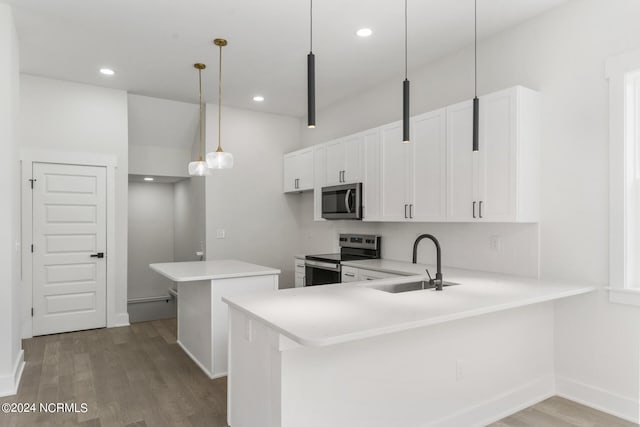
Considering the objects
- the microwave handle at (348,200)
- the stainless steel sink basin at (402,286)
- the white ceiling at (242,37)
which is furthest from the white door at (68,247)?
the stainless steel sink basin at (402,286)

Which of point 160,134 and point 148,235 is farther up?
point 160,134

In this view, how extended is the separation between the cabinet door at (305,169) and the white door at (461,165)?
7.59 feet

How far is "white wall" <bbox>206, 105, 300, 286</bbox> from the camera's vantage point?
543 centimetres

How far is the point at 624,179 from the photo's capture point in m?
2.56

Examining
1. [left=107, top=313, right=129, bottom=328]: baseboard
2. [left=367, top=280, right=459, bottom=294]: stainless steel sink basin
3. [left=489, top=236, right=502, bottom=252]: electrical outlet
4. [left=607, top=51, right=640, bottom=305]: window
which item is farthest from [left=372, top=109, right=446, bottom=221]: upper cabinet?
[left=107, top=313, right=129, bottom=328]: baseboard

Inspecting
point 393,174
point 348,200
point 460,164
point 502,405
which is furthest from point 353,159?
point 502,405

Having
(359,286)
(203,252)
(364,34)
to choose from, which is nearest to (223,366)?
(359,286)

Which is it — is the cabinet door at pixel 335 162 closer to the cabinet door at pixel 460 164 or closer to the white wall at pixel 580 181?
the cabinet door at pixel 460 164

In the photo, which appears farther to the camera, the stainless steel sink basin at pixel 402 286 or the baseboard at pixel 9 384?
the baseboard at pixel 9 384

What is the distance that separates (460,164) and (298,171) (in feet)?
9.14

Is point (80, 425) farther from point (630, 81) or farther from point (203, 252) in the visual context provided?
point (630, 81)

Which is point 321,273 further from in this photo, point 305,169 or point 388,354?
point 388,354

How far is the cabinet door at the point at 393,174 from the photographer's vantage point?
3812 millimetres

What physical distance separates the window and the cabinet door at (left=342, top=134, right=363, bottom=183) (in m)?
2.31
